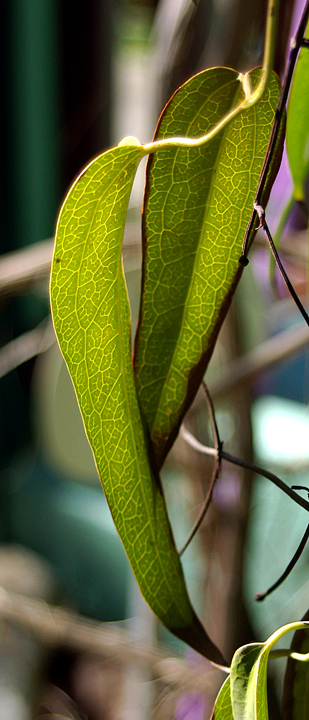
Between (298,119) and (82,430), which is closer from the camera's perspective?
(298,119)

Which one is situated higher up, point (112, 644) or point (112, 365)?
point (112, 365)

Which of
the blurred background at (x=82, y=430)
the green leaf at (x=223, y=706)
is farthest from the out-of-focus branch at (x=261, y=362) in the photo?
the green leaf at (x=223, y=706)

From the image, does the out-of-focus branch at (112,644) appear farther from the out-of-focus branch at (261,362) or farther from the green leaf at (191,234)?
the green leaf at (191,234)

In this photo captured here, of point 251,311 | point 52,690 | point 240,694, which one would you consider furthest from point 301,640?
point 52,690

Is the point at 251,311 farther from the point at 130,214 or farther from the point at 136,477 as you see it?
the point at 136,477

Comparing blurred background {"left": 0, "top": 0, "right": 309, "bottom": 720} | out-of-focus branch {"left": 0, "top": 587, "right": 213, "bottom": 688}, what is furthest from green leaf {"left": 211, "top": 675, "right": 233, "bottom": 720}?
out-of-focus branch {"left": 0, "top": 587, "right": 213, "bottom": 688}

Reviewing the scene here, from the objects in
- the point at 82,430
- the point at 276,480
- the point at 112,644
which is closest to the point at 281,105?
the point at 276,480

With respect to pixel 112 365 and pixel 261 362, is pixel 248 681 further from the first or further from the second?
pixel 261 362
